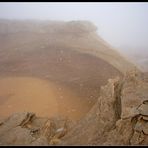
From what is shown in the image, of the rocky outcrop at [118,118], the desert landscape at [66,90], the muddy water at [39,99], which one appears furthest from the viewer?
the muddy water at [39,99]

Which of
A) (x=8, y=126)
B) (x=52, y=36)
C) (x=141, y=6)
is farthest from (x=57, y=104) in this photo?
(x=141, y=6)

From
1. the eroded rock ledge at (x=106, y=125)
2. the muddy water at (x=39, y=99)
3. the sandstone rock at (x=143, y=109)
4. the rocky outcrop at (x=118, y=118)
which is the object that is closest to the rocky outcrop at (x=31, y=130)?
the eroded rock ledge at (x=106, y=125)

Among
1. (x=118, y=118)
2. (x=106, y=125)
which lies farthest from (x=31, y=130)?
(x=118, y=118)

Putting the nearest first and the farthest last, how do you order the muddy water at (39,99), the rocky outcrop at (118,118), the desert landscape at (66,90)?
the rocky outcrop at (118,118), the desert landscape at (66,90), the muddy water at (39,99)

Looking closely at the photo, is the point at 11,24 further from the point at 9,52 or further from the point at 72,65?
the point at 72,65

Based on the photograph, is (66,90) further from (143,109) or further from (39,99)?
(143,109)

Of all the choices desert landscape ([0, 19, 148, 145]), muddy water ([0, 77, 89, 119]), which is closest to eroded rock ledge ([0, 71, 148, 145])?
desert landscape ([0, 19, 148, 145])

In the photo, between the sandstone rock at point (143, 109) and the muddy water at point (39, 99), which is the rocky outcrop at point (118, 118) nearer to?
the sandstone rock at point (143, 109)
